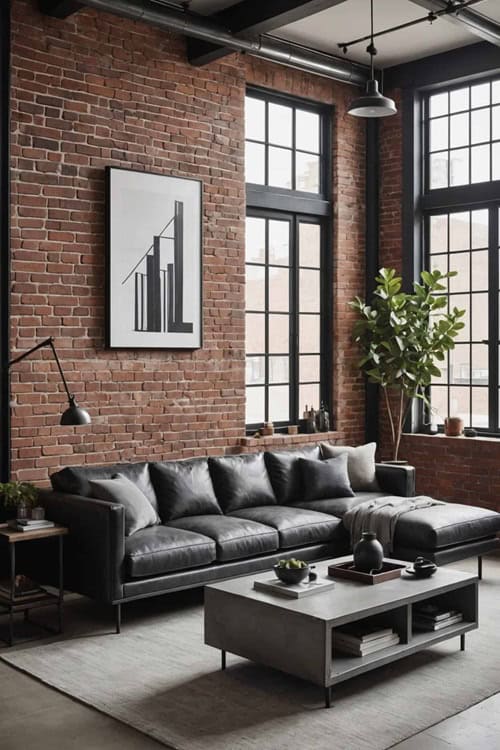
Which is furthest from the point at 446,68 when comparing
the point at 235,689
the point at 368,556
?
the point at 235,689

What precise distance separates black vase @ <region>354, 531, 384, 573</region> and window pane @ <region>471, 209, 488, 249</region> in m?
4.13

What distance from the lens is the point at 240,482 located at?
6.83 meters

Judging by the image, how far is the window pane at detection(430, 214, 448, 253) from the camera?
28.2 ft

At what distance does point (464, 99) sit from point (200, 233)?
2927 mm

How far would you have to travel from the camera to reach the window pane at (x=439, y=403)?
28.2ft

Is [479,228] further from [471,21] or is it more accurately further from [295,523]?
[295,523]

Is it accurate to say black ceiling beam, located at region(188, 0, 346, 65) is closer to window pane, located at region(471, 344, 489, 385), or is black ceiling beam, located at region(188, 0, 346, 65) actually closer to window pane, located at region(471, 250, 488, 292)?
window pane, located at region(471, 250, 488, 292)

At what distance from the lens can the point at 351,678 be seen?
4.60 metres

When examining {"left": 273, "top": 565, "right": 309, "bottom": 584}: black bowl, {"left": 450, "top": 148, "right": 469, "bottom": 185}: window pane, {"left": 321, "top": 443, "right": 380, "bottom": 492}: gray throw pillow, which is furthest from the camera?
{"left": 450, "top": 148, "right": 469, "bottom": 185}: window pane

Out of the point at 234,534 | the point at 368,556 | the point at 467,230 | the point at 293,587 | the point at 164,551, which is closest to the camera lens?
the point at 293,587

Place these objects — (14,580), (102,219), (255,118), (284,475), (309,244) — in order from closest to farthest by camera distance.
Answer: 1. (14,580)
2. (102,219)
3. (284,475)
4. (255,118)
5. (309,244)

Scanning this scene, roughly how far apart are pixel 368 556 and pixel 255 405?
3.25 m

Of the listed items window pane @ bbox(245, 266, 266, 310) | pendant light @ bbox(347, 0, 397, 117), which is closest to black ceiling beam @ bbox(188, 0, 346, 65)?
pendant light @ bbox(347, 0, 397, 117)

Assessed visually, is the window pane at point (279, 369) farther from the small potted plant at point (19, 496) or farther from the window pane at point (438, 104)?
the small potted plant at point (19, 496)
